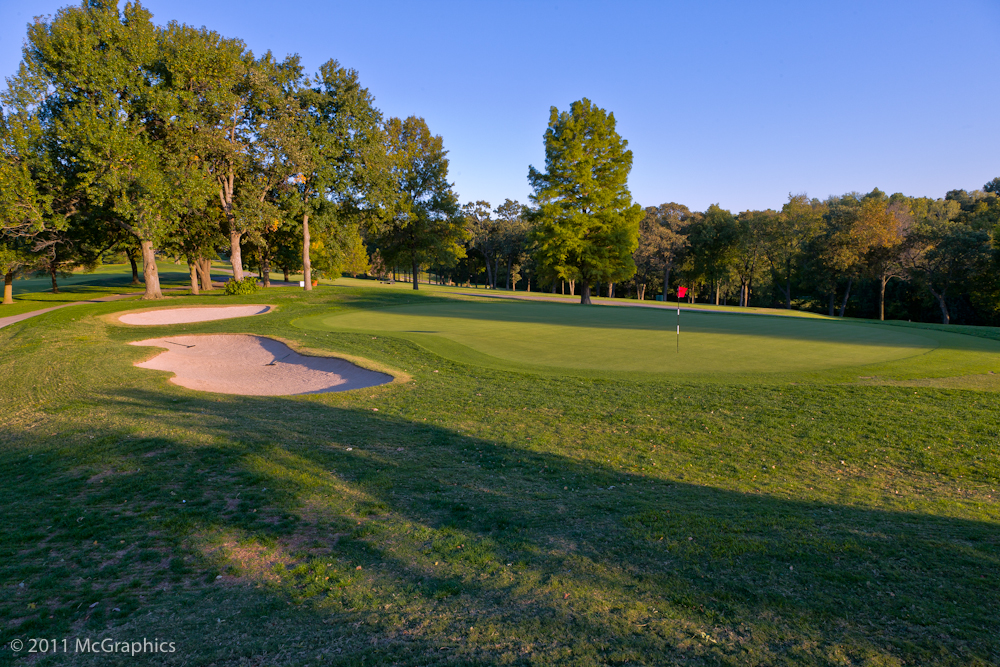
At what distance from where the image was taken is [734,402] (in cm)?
1030

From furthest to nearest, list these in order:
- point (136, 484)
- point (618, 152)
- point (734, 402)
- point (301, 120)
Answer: point (618, 152), point (301, 120), point (734, 402), point (136, 484)

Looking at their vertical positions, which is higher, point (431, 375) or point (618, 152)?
point (618, 152)

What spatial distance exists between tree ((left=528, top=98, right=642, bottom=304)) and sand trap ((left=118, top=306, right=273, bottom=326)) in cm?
2226

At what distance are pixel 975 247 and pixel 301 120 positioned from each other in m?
55.7

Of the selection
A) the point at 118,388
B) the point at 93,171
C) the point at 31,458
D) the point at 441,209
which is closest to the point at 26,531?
the point at 31,458

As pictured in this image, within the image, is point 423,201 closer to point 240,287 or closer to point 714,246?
point 240,287

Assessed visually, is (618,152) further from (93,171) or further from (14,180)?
(14,180)

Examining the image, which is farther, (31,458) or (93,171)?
(93,171)

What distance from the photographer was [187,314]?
26.5m

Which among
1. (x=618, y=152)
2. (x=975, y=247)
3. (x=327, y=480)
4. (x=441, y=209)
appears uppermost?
(x=618, y=152)

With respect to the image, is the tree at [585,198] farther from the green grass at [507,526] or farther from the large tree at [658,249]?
the green grass at [507,526]

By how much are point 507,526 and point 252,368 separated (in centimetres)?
1256

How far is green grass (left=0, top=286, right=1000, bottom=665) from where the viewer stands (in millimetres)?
3270
